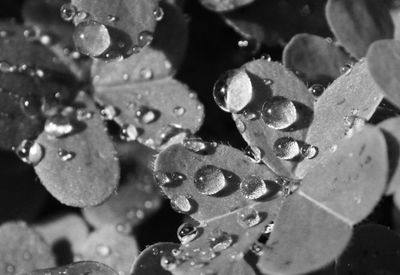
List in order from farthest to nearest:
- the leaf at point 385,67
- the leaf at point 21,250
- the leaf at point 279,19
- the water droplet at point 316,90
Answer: the leaf at point 279,19 < the leaf at point 21,250 < the water droplet at point 316,90 < the leaf at point 385,67

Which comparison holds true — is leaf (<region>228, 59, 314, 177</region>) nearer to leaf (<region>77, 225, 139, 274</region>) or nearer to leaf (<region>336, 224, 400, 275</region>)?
leaf (<region>336, 224, 400, 275</region>)

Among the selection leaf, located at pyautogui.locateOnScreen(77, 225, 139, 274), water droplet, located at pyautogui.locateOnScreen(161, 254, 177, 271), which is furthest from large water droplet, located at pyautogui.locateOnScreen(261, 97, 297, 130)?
leaf, located at pyautogui.locateOnScreen(77, 225, 139, 274)

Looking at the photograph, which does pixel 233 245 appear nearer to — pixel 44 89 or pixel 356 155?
pixel 356 155

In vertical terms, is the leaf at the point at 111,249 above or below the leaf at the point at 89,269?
below

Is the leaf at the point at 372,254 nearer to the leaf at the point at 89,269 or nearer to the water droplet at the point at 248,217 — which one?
the water droplet at the point at 248,217

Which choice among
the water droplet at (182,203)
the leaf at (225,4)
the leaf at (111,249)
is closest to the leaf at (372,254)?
the water droplet at (182,203)

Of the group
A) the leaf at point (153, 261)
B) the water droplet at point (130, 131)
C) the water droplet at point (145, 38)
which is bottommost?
the leaf at point (153, 261)
